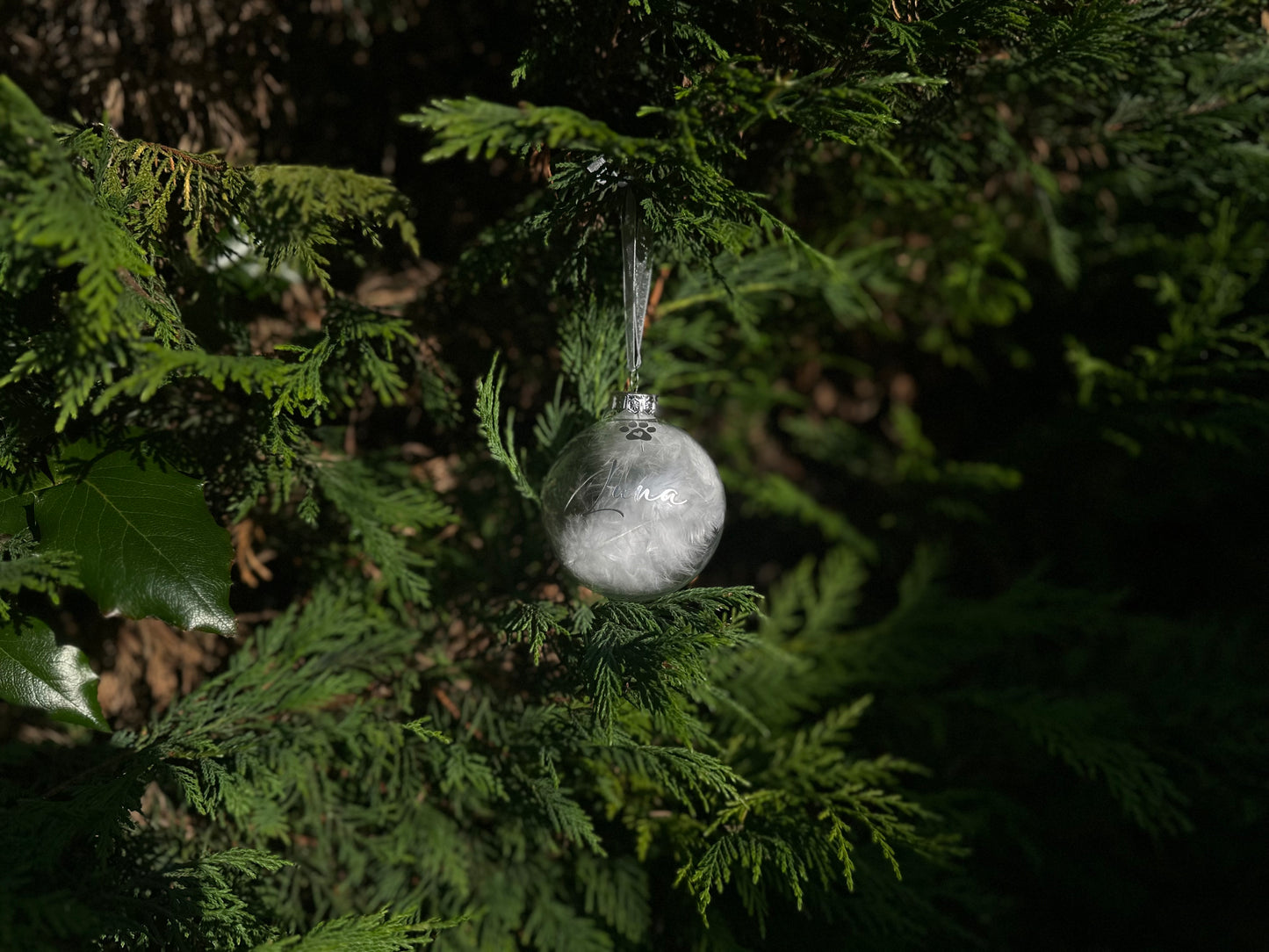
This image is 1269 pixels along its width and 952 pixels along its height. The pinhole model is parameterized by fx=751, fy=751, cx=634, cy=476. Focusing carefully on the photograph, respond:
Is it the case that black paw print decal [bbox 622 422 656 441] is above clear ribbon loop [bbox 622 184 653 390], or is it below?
below

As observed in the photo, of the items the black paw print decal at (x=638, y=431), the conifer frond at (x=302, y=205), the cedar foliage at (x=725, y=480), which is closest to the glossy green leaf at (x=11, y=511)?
the cedar foliage at (x=725, y=480)

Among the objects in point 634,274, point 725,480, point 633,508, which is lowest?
point 725,480

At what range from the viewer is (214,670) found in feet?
3.95

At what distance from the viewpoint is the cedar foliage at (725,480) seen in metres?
0.85

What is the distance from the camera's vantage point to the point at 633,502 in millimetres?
807

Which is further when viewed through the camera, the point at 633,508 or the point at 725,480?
the point at 725,480

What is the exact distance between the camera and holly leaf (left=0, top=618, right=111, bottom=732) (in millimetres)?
819

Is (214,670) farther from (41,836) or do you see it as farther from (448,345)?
(448,345)

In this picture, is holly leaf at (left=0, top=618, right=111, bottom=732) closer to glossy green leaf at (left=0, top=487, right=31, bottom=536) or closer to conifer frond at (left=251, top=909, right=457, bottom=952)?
glossy green leaf at (left=0, top=487, right=31, bottom=536)

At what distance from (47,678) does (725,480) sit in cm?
127

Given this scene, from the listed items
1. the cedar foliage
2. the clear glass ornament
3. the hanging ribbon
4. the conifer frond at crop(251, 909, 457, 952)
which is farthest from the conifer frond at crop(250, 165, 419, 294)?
the conifer frond at crop(251, 909, 457, 952)

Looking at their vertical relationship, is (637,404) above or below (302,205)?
below

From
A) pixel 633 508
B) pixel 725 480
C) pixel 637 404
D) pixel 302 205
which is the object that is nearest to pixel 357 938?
pixel 633 508

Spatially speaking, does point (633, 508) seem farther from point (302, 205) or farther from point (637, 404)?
point (302, 205)
